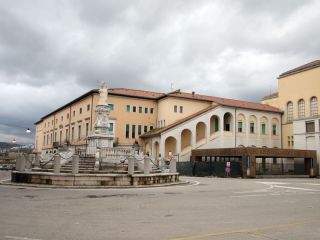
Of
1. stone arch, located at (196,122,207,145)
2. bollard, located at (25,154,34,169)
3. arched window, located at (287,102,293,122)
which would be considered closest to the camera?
bollard, located at (25,154,34,169)

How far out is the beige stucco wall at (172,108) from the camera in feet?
187

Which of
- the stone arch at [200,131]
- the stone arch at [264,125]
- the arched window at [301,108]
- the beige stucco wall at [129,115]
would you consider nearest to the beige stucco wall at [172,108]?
the beige stucco wall at [129,115]

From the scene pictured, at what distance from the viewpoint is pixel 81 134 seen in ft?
200

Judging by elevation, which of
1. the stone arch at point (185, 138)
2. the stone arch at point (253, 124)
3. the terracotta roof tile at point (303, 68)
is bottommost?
the stone arch at point (185, 138)

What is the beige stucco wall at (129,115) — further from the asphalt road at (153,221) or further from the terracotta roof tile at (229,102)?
the asphalt road at (153,221)

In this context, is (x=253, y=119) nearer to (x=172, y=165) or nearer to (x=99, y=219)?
(x=172, y=165)

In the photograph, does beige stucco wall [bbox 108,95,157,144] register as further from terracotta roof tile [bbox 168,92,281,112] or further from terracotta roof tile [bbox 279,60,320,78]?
terracotta roof tile [bbox 279,60,320,78]

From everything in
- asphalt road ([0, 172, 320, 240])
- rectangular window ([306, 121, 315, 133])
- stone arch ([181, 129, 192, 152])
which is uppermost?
rectangular window ([306, 121, 315, 133])

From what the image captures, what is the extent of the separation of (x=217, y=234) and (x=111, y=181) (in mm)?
14361

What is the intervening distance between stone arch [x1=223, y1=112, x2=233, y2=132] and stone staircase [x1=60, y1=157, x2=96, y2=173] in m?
35.4

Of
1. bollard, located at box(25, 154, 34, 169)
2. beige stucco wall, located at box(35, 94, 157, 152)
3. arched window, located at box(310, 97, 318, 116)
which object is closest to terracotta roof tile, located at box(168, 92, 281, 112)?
beige stucco wall, located at box(35, 94, 157, 152)

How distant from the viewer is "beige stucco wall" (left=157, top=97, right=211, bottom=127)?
56.9 meters

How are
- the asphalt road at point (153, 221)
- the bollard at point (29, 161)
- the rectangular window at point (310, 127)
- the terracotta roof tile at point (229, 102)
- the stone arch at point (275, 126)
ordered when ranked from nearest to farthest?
1. the asphalt road at point (153, 221)
2. the bollard at point (29, 161)
3. the rectangular window at point (310, 127)
4. the terracotta roof tile at point (229, 102)
5. the stone arch at point (275, 126)

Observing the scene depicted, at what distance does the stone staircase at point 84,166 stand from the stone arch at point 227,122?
116 ft
